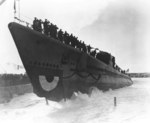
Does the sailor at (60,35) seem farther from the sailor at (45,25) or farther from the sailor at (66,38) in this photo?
the sailor at (45,25)

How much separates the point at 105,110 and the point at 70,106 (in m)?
2.91

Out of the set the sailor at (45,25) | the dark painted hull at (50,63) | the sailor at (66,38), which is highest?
the sailor at (45,25)

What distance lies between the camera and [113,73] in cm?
2520

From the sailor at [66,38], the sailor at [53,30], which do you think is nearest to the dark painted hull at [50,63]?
the sailor at [53,30]

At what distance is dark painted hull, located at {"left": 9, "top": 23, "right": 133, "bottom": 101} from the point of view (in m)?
14.4

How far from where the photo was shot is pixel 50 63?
15.3 m

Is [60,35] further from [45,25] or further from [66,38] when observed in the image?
[45,25]

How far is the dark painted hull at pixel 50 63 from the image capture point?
47.1ft

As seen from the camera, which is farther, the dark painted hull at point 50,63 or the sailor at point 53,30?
the sailor at point 53,30

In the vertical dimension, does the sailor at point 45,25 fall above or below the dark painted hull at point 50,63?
above

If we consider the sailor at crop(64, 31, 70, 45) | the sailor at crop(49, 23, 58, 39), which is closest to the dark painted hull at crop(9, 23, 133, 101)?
the sailor at crop(49, 23, 58, 39)

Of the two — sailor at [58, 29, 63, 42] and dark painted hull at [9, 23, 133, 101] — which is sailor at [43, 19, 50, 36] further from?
sailor at [58, 29, 63, 42]

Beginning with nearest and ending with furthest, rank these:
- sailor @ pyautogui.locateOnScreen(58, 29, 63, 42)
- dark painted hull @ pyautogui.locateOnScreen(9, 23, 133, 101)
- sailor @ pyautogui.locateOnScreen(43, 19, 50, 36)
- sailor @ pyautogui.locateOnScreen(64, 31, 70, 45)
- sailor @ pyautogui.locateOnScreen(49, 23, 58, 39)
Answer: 1. dark painted hull @ pyautogui.locateOnScreen(9, 23, 133, 101)
2. sailor @ pyautogui.locateOnScreen(43, 19, 50, 36)
3. sailor @ pyautogui.locateOnScreen(49, 23, 58, 39)
4. sailor @ pyautogui.locateOnScreen(58, 29, 63, 42)
5. sailor @ pyautogui.locateOnScreen(64, 31, 70, 45)

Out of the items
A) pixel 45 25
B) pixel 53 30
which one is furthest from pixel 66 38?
pixel 45 25
